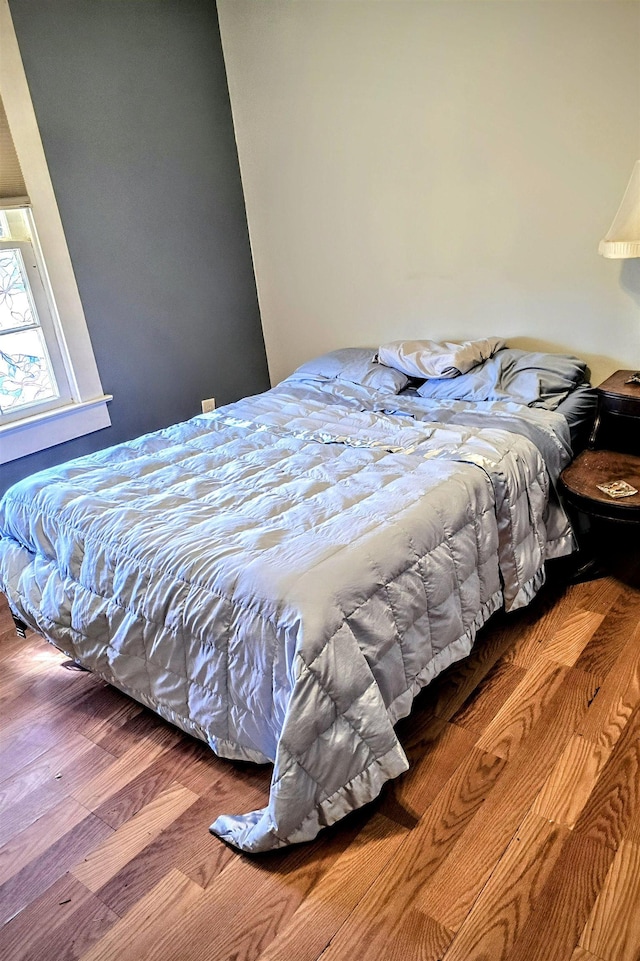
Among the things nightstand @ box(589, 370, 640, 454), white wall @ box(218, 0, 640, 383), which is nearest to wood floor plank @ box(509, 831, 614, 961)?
nightstand @ box(589, 370, 640, 454)

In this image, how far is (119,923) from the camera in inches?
53.6

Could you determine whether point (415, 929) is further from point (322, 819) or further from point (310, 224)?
point (310, 224)

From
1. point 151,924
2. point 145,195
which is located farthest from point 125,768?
point 145,195

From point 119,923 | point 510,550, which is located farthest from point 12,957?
point 510,550

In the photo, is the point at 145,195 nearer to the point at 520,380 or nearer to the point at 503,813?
the point at 520,380

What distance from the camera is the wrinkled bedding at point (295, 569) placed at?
4.71 ft

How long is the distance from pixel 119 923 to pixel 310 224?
3.06 meters

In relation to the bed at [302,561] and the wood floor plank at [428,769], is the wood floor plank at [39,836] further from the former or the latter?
A: the wood floor plank at [428,769]

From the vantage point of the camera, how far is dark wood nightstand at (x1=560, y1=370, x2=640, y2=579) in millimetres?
2062

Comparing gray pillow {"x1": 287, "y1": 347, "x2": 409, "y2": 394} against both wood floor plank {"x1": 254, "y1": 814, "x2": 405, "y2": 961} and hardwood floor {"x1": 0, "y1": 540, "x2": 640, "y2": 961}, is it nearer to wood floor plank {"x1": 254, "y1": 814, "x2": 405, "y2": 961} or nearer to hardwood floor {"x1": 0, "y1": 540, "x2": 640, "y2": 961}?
hardwood floor {"x1": 0, "y1": 540, "x2": 640, "y2": 961}

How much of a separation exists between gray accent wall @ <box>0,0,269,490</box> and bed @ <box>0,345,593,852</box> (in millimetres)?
750

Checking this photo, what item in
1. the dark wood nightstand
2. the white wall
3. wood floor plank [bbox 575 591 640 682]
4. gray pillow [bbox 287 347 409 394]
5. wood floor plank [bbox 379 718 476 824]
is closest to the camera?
wood floor plank [bbox 379 718 476 824]

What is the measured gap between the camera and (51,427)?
9.32ft

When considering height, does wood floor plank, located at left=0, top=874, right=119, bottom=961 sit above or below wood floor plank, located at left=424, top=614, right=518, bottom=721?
below
